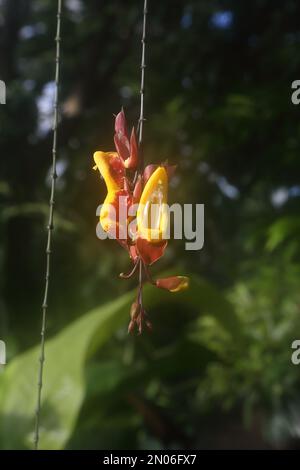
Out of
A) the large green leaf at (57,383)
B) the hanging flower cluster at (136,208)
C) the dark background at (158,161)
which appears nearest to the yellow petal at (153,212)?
the hanging flower cluster at (136,208)

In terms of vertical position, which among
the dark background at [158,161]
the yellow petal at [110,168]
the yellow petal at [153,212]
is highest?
the dark background at [158,161]

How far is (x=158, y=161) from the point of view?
132 cm

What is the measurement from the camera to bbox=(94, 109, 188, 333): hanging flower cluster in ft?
1.28

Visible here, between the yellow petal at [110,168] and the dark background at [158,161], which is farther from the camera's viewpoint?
the dark background at [158,161]

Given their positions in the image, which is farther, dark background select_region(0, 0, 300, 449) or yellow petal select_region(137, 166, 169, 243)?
dark background select_region(0, 0, 300, 449)

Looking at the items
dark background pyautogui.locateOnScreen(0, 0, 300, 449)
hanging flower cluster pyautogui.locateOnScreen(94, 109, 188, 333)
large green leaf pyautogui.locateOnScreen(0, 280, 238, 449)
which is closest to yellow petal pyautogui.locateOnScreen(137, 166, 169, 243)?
hanging flower cluster pyautogui.locateOnScreen(94, 109, 188, 333)

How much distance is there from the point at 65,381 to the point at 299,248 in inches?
21.0

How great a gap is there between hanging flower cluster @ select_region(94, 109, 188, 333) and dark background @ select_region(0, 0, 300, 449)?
696mm

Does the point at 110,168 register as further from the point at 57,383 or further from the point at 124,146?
the point at 57,383

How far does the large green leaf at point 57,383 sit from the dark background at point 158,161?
7cm

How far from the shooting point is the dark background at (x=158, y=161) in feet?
4.07

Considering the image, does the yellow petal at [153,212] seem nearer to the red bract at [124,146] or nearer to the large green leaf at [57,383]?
the red bract at [124,146]

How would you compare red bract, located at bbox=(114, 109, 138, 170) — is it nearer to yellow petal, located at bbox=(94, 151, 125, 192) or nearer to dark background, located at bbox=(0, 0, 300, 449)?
yellow petal, located at bbox=(94, 151, 125, 192)

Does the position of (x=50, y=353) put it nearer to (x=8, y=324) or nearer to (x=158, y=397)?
(x=8, y=324)
